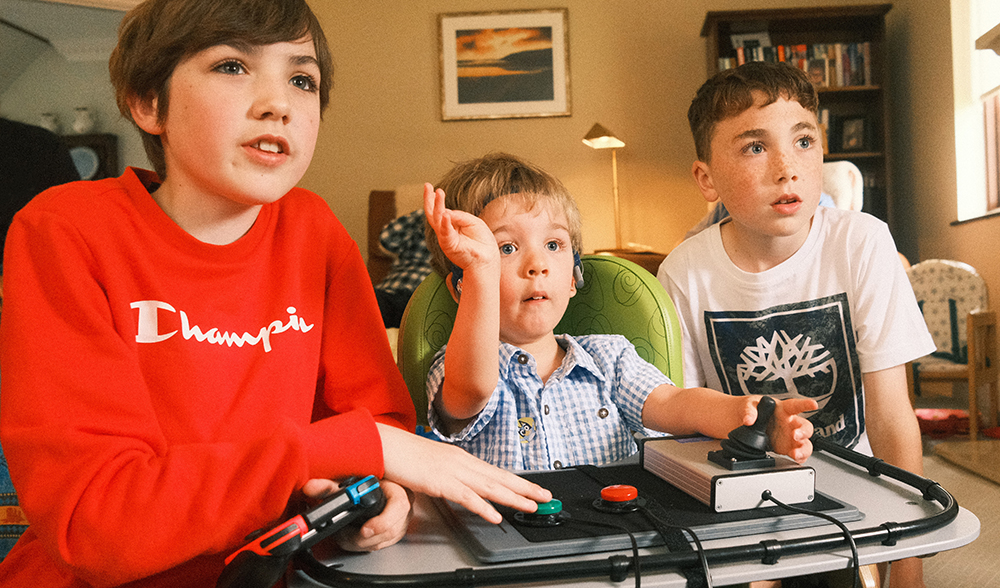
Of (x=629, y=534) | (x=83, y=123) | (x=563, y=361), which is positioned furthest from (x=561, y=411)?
(x=83, y=123)

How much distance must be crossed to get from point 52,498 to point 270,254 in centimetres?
35

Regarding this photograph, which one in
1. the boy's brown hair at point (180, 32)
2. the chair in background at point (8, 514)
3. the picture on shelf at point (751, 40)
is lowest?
the chair in background at point (8, 514)

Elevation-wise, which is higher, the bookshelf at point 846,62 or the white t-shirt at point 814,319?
the bookshelf at point 846,62

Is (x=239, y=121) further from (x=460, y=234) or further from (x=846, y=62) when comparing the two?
(x=846, y=62)

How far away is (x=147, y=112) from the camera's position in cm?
79

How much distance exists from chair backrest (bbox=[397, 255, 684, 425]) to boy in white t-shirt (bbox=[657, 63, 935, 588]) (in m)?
0.22

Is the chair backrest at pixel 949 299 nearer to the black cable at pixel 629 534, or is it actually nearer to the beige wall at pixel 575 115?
the beige wall at pixel 575 115

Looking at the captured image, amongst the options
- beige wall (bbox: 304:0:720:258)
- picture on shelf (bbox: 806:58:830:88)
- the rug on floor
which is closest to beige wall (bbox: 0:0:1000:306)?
beige wall (bbox: 304:0:720:258)

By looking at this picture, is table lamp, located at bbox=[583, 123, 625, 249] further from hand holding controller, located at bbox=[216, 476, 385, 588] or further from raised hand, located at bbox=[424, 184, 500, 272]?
hand holding controller, located at bbox=[216, 476, 385, 588]

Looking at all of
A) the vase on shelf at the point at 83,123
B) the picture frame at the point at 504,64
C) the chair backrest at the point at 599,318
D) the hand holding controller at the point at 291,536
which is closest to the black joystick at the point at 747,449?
the hand holding controller at the point at 291,536

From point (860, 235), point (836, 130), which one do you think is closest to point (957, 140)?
point (836, 130)

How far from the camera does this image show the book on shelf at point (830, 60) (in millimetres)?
4367

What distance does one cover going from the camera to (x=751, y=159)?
128cm

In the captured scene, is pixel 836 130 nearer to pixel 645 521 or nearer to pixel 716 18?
pixel 716 18
